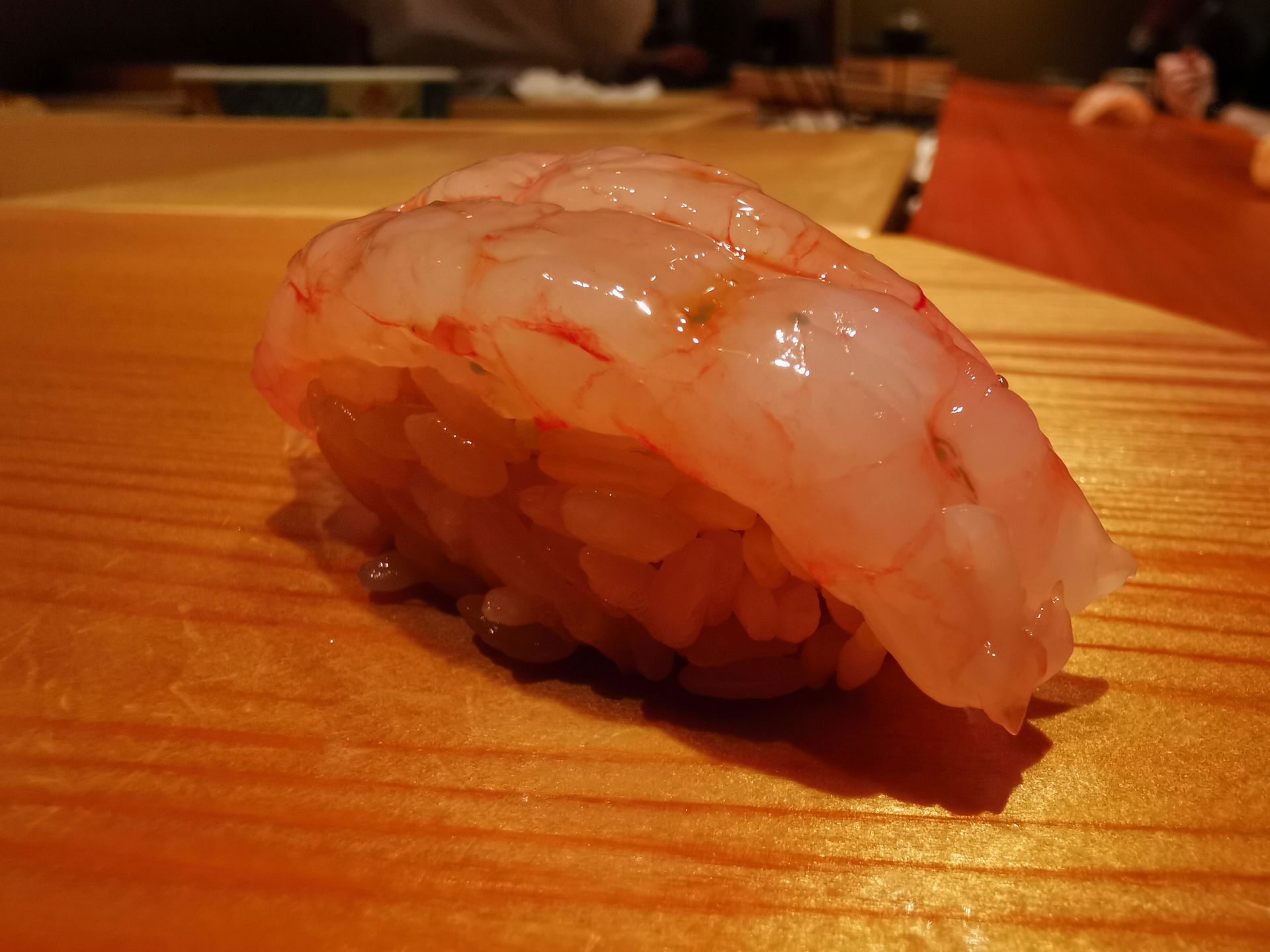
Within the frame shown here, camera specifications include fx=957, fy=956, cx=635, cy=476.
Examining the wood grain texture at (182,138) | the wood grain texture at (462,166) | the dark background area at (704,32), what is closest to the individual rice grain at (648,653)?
the wood grain texture at (462,166)

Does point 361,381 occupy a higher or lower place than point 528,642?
higher

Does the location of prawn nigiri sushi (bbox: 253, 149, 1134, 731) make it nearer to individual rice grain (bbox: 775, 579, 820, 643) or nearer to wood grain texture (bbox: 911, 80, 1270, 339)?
individual rice grain (bbox: 775, 579, 820, 643)

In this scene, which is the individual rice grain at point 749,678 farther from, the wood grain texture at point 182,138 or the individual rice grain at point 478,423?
the wood grain texture at point 182,138

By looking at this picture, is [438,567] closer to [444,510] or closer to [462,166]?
[444,510]

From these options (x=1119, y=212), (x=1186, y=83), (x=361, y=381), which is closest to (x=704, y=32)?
(x=1186, y=83)

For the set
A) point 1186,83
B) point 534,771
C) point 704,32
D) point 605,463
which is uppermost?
point 704,32

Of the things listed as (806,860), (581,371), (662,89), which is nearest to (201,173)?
(581,371)

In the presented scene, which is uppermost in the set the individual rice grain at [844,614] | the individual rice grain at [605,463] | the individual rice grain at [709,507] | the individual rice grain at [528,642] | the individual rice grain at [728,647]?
the individual rice grain at [605,463]
